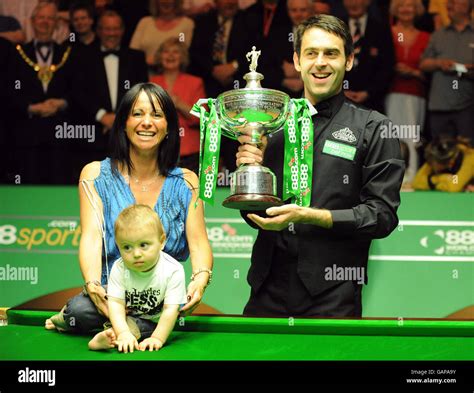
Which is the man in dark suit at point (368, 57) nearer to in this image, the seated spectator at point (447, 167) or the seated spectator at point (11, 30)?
the seated spectator at point (447, 167)

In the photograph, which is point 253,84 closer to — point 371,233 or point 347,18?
point 371,233

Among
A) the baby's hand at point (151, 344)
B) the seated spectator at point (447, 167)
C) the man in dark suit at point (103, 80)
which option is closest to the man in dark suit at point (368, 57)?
the seated spectator at point (447, 167)

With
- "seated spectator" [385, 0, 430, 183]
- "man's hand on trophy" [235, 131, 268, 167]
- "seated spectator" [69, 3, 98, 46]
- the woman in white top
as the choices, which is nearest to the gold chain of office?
"seated spectator" [69, 3, 98, 46]

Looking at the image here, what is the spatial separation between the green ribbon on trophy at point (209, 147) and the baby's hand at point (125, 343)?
63 cm

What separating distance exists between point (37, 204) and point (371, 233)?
110 inches

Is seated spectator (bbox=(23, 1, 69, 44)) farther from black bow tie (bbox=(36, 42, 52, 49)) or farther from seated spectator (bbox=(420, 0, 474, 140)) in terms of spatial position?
seated spectator (bbox=(420, 0, 474, 140))

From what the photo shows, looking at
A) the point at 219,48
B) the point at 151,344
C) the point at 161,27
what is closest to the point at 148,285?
the point at 151,344

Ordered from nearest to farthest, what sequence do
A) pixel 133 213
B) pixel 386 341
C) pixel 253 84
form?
pixel 133 213 < pixel 386 341 < pixel 253 84

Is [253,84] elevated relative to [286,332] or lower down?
elevated

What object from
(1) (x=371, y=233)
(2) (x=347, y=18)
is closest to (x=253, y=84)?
(1) (x=371, y=233)

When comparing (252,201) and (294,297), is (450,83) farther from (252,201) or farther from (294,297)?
(252,201)

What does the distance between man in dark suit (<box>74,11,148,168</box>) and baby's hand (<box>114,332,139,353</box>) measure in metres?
2.81

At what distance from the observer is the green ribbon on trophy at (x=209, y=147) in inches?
129

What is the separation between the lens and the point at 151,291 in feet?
9.55
